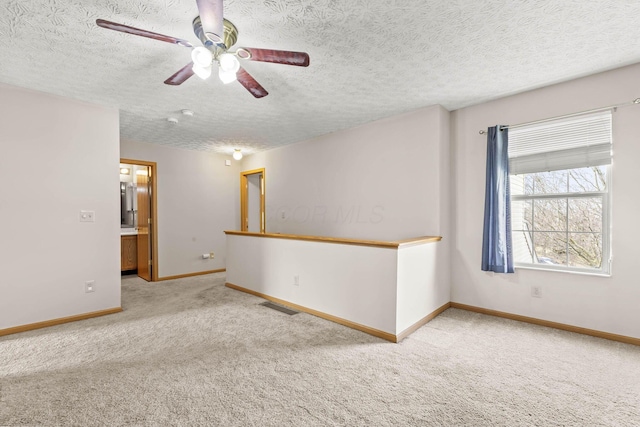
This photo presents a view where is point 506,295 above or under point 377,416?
above

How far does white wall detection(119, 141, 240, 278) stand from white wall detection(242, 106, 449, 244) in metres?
1.11

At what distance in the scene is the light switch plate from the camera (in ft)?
10.7

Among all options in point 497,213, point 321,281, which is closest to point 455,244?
point 497,213

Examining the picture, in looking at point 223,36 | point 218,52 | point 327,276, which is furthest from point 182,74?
point 327,276

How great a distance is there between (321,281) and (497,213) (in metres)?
2.04

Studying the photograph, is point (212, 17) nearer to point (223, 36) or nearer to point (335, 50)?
point (223, 36)

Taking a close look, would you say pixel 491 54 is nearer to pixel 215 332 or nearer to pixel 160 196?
pixel 215 332

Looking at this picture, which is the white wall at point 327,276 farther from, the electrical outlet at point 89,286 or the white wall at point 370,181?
the electrical outlet at point 89,286

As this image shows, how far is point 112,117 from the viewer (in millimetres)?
3447

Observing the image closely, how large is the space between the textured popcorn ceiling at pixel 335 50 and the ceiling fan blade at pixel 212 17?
29 cm

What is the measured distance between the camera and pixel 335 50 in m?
2.23

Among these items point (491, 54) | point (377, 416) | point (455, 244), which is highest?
point (491, 54)

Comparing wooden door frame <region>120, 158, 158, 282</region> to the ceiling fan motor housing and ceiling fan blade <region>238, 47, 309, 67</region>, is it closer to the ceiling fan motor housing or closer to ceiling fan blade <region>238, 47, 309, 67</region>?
the ceiling fan motor housing

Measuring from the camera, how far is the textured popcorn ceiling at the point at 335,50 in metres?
1.79
